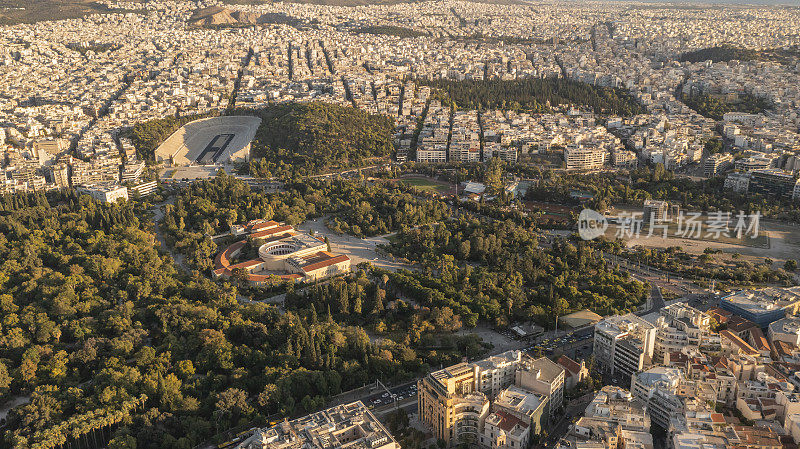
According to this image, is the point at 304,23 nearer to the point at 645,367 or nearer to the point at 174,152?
the point at 174,152

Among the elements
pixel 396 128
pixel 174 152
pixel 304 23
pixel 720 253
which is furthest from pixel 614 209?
pixel 304 23

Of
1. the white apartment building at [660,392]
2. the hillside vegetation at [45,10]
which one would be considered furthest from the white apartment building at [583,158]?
the hillside vegetation at [45,10]

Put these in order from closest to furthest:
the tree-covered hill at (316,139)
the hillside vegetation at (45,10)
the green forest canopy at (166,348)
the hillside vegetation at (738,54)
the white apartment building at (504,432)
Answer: the white apartment building at (504,432) < the green forest canopy at (166,348) < the tree-covered hill at (316,139) < the hillside vegetation at (738,54) < the hillside vegetation at (45,10)

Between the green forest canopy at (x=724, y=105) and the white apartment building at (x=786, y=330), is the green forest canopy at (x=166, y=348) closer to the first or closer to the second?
the white apartment building at (x=786, y=330)

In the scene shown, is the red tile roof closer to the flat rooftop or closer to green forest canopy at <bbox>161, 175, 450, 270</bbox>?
the flat rooftop

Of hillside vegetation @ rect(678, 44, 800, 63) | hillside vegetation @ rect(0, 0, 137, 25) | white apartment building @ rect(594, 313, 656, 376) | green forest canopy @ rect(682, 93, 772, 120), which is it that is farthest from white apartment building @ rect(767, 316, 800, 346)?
hillside vegetation @ rect(0, 0, 137, 25)

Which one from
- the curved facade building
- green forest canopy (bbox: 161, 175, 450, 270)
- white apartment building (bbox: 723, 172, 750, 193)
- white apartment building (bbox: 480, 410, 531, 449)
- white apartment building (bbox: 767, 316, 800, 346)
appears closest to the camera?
white apartment building (bbox: 480, 410, 531, 449)
